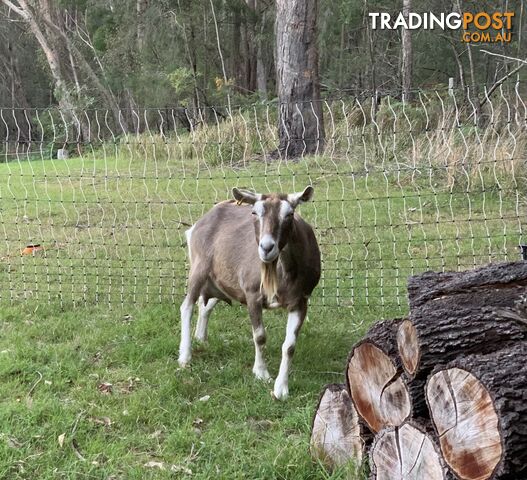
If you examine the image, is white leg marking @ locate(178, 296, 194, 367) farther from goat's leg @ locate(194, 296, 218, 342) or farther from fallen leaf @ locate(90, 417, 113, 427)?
fallen leaf @ locate(90, 417, 113, 427)

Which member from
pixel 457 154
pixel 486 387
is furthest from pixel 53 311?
pixel 457 154

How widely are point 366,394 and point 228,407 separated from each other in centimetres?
142

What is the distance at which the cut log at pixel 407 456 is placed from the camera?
2.79m

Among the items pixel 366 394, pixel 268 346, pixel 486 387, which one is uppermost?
pixel 486 387

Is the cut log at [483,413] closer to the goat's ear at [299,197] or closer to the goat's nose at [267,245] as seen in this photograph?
the goat's nose at [267,245]

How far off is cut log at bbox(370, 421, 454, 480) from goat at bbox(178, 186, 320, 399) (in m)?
1.59

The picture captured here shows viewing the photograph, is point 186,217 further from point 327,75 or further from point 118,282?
point 327,75

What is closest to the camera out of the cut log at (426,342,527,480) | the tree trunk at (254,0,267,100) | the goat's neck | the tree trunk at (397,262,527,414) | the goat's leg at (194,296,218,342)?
the cut log at (426,342,527,480)

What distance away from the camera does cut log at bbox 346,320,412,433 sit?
10.4 ft

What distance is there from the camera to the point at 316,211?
332 inches

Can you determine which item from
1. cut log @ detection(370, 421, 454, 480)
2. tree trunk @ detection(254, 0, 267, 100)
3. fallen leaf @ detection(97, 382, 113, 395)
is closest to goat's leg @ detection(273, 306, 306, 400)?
fallen leaf @ detection(97, 382, 113, 395)

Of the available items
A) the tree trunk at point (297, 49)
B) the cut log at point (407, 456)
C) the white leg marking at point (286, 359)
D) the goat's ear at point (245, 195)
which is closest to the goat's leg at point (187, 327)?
the white leg marking at point (286, 359)

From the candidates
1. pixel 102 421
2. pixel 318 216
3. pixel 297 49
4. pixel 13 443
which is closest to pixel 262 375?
pixel 102 421

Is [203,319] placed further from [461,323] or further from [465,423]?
[465,423]
